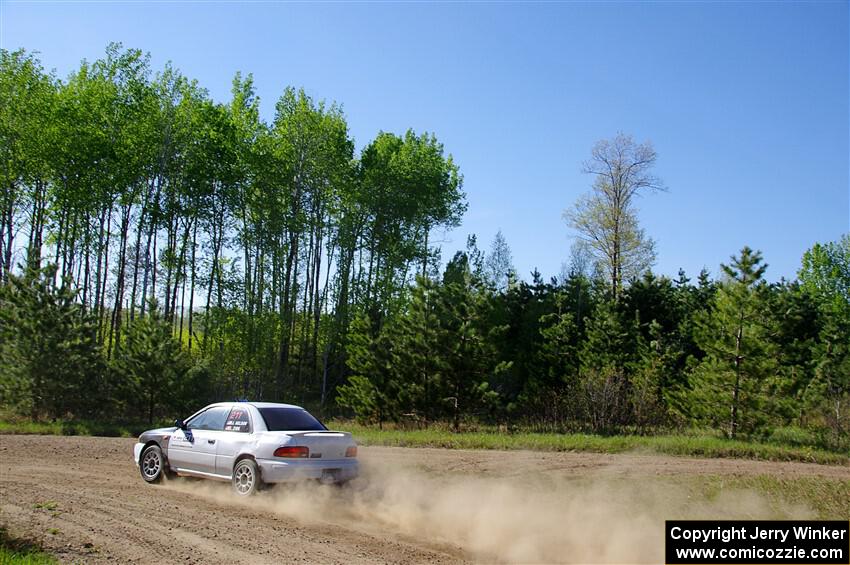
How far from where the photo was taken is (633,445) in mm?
21547

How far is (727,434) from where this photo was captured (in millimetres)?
24500

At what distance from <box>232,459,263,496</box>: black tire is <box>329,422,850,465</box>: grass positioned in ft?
36.1

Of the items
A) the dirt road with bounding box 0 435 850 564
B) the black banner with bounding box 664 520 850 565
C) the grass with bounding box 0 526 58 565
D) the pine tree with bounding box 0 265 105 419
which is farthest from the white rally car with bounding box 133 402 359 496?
the pine tree with bounding box 0 265 105 419

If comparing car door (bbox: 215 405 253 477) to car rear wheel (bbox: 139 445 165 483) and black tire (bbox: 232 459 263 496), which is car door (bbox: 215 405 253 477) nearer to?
black tire (bbox: 232 459 263 496)

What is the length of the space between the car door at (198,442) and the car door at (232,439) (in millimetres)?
163

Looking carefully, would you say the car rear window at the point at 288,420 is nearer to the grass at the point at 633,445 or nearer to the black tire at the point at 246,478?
the black tire at the point at 246,478

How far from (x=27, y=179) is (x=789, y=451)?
38580 mm

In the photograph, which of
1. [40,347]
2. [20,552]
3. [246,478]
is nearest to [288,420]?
[246,478]

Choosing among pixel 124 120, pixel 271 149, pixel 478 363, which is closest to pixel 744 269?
pixel 478 363

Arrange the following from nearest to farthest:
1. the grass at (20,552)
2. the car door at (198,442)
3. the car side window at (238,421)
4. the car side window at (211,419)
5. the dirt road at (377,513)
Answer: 1. the grass at (20,552)
2. the dirt road at (377,513)
3. the car side window at (238,421)
4. the car door at (198,442)
5. the car side window at (211,419)

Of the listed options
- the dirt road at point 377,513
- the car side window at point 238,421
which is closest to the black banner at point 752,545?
the dirt road at point 377,513

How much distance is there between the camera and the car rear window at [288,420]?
11195 mm

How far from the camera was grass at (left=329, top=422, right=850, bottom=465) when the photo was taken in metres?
20.5

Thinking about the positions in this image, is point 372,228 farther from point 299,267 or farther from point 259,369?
point 259,369
